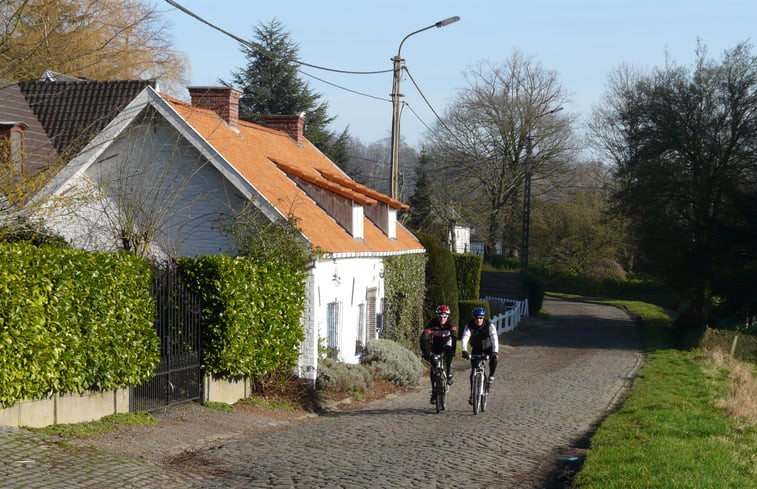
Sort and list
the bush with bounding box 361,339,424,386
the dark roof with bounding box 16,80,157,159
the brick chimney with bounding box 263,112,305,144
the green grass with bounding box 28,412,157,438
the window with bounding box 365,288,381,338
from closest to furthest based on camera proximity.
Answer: the green grass with bounding box 28,412,157,438 → the bush with bounding box 361,339,424,386 → the dark roof with bounding box 16,80,157,159 → the window with bounding box 365,288,381,338 → the brick chimney with bounding box 263,112,305,144

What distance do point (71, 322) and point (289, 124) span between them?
1838cm

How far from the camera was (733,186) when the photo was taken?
40.1m

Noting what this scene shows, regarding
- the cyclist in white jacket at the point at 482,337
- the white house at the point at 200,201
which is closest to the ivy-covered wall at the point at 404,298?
the white house at the point at 200,201

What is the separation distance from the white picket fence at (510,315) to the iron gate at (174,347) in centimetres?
1942

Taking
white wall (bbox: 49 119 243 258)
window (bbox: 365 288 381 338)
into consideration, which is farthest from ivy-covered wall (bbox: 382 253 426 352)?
white wall (bbox: 49 119 243 258)

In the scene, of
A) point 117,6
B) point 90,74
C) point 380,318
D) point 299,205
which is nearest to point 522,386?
point 380,318

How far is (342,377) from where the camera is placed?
1897 cm

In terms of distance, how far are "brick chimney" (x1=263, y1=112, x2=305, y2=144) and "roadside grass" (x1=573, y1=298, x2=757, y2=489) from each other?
42.1ft

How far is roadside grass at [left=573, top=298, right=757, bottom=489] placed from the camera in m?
9.88

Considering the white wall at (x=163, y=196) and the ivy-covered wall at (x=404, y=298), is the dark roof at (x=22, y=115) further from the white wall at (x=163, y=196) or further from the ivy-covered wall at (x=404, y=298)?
the ivy-covered wall at (x=404, y=298)

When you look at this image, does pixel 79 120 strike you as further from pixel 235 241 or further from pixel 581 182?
pixel 581 182

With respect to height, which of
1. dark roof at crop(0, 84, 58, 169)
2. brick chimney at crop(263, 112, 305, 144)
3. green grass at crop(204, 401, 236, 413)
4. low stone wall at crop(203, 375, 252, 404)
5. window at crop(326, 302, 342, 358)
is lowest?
green grass at crop(204, 401, 236, 413)

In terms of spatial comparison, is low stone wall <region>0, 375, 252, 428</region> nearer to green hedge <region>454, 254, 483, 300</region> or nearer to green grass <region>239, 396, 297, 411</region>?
green grass <region>239, 396, 297, 411</region>

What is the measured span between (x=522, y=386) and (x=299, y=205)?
6.69m
